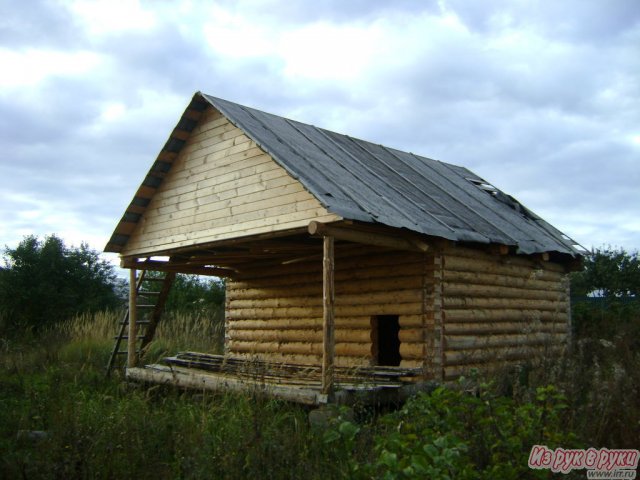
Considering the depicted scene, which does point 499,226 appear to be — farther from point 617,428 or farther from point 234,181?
point 617,428

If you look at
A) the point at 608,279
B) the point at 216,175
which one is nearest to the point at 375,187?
the point at 216,175

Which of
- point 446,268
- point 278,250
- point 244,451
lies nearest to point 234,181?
point 278,250

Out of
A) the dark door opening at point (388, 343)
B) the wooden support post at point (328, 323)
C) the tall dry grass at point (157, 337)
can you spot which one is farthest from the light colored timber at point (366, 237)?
the tall dry grass at point (157, 337)

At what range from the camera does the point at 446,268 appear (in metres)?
12.5

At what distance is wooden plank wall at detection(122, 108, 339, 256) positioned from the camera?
37.5ft

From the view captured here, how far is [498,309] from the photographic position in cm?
1405

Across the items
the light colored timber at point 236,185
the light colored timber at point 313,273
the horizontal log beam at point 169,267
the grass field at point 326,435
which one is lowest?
the grass field at point 326,435

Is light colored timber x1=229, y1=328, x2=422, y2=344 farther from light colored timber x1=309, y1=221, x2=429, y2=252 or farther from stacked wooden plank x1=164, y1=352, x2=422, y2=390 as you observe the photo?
light colored timber x1=309, y1=221, x2=429, y2=252

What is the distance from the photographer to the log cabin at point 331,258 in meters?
11.2

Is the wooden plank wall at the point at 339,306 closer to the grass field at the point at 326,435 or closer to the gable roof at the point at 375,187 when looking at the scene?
the gable roof at the point at 375,187

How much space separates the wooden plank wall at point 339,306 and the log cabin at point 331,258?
32 millimetres

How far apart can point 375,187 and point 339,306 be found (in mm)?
2661

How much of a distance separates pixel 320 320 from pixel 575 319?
8.28 meters

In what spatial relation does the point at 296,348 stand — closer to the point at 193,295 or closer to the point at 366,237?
the point at 366,237
